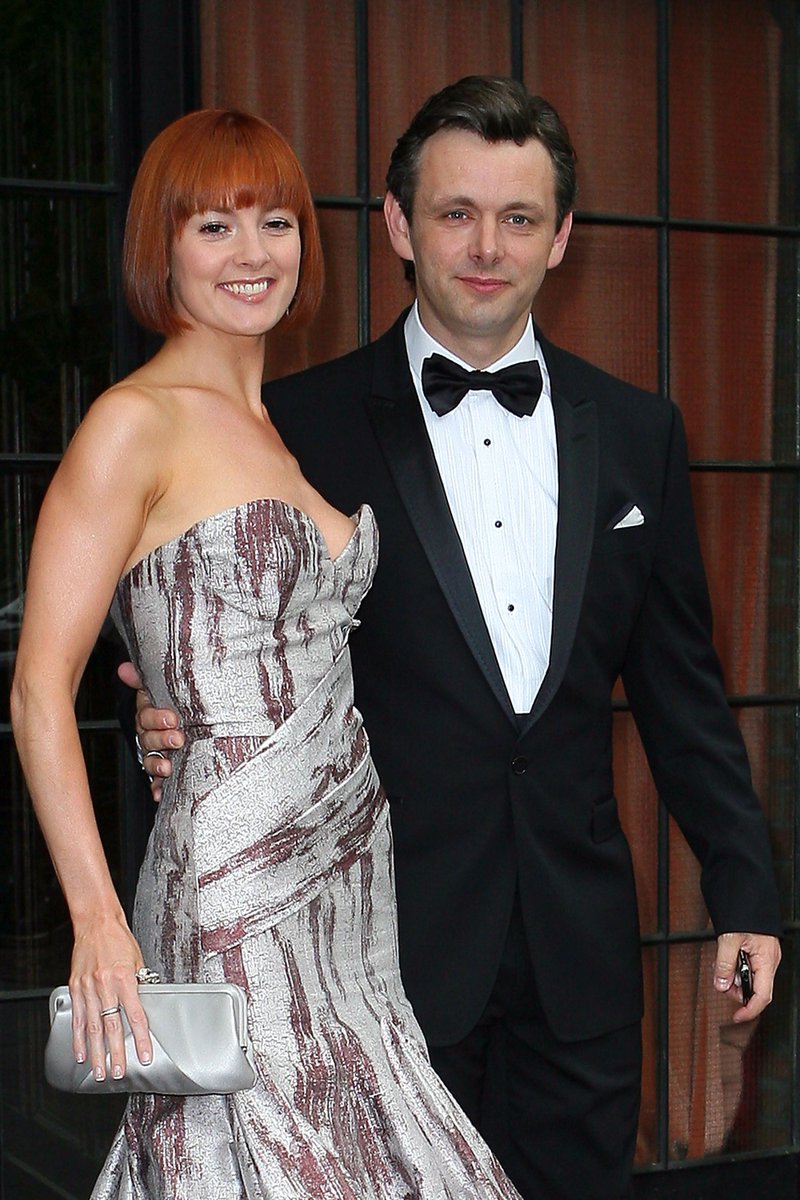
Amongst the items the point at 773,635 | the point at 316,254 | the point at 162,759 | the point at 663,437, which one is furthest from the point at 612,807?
the point at 773,635

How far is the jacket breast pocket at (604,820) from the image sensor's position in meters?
2.58

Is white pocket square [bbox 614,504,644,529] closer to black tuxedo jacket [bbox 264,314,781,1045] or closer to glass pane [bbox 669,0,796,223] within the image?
black tuxedo jacket [bbox 264,314,781,1045]

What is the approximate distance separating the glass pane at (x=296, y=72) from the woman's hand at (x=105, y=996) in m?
1.92

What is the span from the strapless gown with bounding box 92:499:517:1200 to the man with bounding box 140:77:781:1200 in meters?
0.32

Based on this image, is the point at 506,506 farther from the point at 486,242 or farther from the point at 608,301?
the point at 608,301

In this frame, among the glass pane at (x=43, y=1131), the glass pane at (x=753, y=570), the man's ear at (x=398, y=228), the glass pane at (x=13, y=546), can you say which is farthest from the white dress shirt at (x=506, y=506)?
the glass pane at (x=43, y=1131)

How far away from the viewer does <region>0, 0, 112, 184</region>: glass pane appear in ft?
10.9

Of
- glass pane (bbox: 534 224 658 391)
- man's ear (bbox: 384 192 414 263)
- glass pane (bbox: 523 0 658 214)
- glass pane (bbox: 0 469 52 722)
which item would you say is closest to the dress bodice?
man's ear (bbox: 384 192 414 263)

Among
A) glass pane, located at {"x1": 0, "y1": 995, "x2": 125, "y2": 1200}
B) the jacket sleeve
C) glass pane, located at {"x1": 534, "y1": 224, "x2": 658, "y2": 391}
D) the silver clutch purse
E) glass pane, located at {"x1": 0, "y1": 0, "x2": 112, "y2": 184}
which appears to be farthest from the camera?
glass pane, located at {"x1": 534, "y1": 224, "x2": 658, "y2": 391}

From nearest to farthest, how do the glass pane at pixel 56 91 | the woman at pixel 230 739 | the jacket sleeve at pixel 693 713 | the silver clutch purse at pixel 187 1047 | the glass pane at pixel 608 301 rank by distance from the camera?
1. the silver clutch purse at pixel 187 1047
2. the woman at pixel 230 739
3. the jacket sleeve at pixel 693 713
4. the glass pane at pixel 56 91
5. the glass pane at pixel 608 301

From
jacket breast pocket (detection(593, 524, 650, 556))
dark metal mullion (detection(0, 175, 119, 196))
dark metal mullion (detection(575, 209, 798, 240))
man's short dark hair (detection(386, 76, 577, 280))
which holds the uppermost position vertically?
dark metal mullion (detection(575, 209, 798, 240))

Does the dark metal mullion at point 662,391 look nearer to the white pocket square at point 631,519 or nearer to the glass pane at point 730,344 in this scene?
the glass pane at point 730,344

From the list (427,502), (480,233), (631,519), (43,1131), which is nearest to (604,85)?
(480,233)

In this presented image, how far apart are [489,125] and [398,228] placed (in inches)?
8.7
